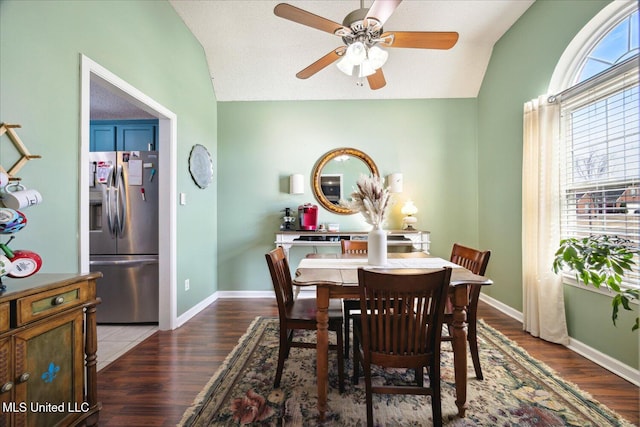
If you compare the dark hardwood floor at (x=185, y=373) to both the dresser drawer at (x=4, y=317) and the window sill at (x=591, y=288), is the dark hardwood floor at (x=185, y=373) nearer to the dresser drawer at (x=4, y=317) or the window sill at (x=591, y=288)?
the window sill at (x=591, y=288)

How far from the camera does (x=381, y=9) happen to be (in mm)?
1646

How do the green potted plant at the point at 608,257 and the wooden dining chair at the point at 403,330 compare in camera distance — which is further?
the green potted plant at the point at 608,257

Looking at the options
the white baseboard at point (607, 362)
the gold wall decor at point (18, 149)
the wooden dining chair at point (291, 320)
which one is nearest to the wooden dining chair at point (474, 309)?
the wooden dining chair at point (291, 320)

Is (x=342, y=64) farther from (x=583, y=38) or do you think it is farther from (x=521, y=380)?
(x=521, y=380)

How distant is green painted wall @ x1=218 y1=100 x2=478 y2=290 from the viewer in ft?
12.6

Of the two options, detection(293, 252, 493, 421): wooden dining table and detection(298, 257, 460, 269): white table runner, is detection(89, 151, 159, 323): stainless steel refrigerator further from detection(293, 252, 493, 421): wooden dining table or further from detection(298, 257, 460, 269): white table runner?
detection(293, 252, 493, 421): wooden dining table

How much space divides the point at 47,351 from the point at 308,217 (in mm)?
2698

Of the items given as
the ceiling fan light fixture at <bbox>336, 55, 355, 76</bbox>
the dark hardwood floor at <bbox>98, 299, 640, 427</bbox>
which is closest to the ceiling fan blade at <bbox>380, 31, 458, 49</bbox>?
the ceiling fan light fixture at <bbox>336, 55, 355, 76</bbox>

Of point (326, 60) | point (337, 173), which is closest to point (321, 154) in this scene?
point (337, 173)

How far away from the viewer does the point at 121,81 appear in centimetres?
208

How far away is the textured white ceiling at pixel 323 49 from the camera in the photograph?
287 cm

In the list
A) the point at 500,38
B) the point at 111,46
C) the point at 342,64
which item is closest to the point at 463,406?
the point at 342,64

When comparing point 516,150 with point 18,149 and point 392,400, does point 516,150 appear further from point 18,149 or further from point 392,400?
point 18,149

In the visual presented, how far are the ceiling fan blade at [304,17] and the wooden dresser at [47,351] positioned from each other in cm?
183
